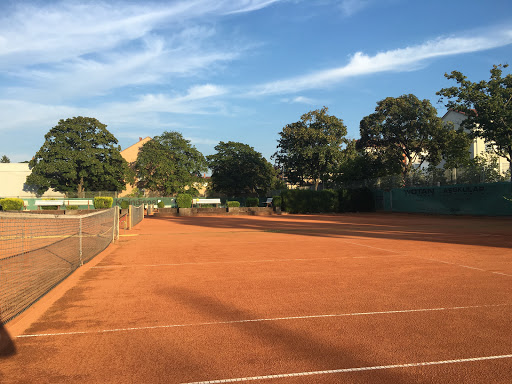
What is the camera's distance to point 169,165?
6262 centimetres

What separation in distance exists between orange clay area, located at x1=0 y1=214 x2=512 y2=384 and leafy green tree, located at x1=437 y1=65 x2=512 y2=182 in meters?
24.8

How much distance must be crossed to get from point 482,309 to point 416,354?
2.17 m

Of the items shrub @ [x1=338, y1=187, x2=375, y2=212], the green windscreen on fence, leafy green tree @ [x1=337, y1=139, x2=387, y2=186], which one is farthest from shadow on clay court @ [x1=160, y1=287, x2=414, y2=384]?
leafy green tree @ [x1=337, y1=139, x2=387, y2=186]

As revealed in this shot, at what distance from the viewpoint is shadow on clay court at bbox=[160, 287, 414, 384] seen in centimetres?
359

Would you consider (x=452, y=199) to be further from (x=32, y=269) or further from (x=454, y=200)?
(x=32, y=269)

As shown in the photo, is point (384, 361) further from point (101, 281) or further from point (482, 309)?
point (101, 281)

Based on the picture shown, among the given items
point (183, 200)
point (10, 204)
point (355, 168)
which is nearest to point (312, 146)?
point (355, 168)

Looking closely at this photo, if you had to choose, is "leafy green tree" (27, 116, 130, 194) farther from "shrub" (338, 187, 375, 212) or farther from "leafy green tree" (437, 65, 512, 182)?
"leafy green tree" (437, 65, 512, 182)

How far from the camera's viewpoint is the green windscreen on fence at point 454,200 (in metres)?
30.1

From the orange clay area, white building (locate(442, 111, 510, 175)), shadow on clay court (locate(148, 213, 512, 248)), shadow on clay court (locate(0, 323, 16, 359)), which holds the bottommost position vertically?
shadow on clay court (locate(148, 213, 512, 248))

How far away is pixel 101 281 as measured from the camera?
7.81 m

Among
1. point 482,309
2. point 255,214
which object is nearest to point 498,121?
point 255,214

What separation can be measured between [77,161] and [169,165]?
13.5 meters

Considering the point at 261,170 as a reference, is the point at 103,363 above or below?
below
